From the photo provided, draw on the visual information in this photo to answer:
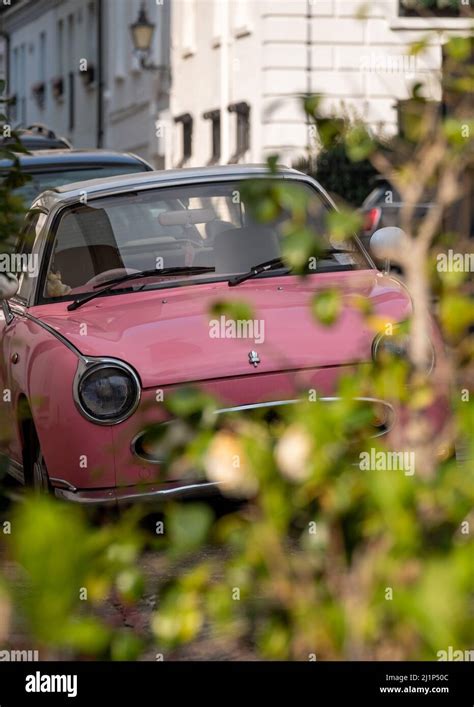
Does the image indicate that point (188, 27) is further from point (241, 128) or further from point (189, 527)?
point (189, 527)

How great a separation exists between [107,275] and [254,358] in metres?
1.30

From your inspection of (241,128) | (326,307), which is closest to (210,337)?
(326,307)

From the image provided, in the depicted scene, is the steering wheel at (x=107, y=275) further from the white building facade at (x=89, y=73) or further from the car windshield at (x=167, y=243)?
the white building facade at (x=89, y=73)

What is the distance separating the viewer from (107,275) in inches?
285

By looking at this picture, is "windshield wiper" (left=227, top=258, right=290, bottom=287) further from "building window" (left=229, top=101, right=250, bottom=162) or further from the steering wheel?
"building window" (left=229, top=101, right=250, bottom=162)

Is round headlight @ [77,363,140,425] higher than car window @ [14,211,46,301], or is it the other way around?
car window @ [14,211,46,301]

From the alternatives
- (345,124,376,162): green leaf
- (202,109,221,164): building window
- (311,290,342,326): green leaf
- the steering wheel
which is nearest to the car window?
the steering wheel

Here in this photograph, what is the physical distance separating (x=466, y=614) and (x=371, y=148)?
867 mm

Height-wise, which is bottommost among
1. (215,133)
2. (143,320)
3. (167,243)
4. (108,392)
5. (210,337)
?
(108,392)

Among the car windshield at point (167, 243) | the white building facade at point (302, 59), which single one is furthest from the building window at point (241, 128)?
the car windshield at point (167, 243)

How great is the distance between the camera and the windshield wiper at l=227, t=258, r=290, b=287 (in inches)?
275

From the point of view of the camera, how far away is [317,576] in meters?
2.28
